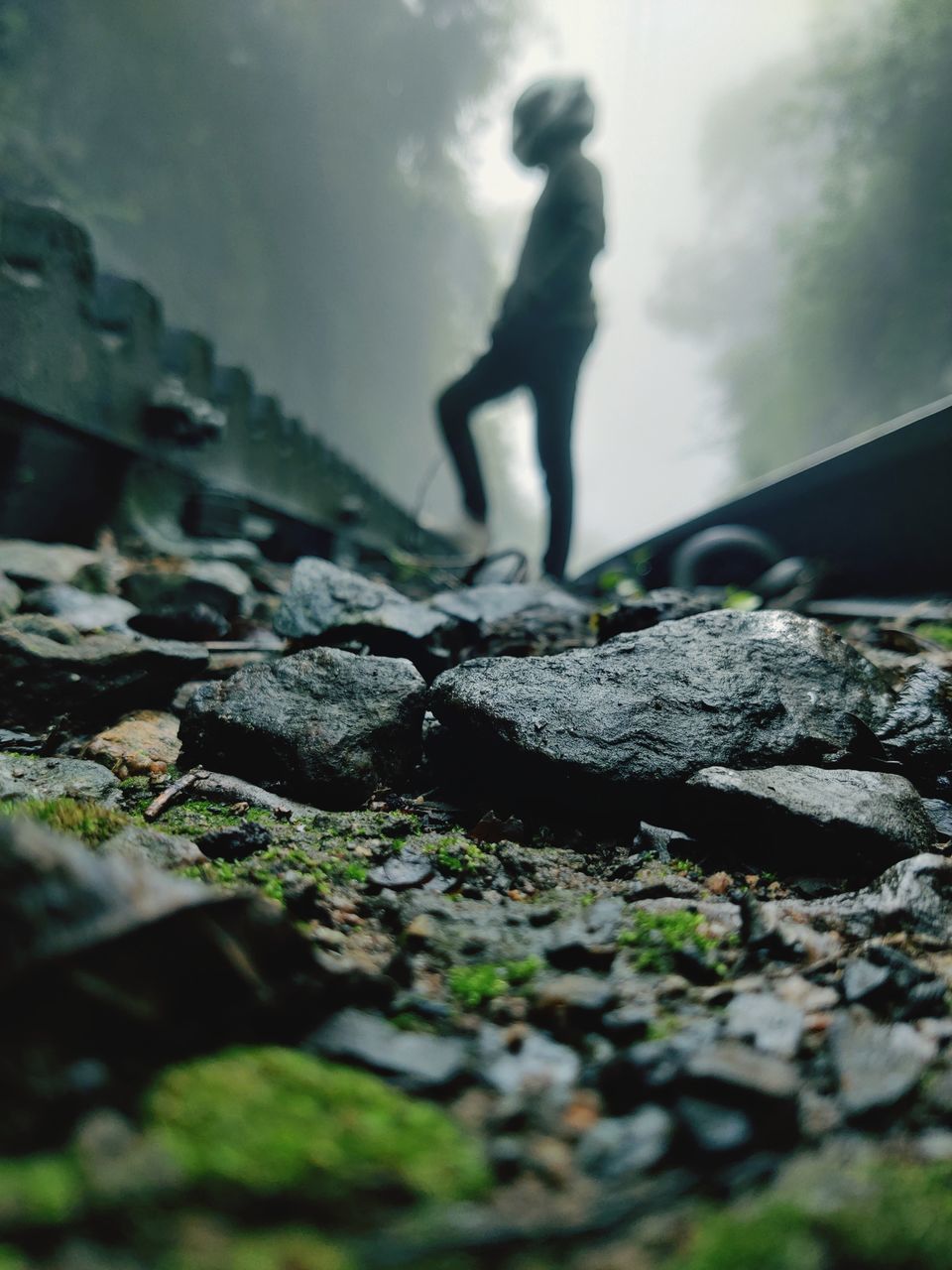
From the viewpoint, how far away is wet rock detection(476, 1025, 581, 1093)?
0.71 meters

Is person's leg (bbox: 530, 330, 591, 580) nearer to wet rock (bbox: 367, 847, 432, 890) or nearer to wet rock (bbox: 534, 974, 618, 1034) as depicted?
wet rock (bbox: 367, 847, 432, 890)

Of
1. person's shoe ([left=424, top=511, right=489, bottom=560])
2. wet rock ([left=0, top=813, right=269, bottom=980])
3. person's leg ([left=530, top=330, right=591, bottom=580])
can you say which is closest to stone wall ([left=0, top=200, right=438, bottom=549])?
person's shoe ([left=424, top=511, right=489, bottom=560])

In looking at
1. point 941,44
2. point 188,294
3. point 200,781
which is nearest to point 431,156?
point 188,294

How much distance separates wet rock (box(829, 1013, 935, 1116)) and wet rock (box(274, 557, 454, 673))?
1.52 metres

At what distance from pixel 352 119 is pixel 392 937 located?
30419 mm

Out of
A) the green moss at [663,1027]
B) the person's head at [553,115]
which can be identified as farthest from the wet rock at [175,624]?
the person's head at [553,115]

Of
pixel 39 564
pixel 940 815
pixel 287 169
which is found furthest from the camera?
pixel 287 169

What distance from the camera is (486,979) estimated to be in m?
0.89

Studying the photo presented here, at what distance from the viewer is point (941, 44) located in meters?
18.7

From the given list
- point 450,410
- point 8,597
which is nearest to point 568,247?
point 450,410

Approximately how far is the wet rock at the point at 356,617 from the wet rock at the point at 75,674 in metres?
0.38

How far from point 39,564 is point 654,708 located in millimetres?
2634

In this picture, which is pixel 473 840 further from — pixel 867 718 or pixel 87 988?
pixel 867 718

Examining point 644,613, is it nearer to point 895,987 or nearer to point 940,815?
point 940,815
